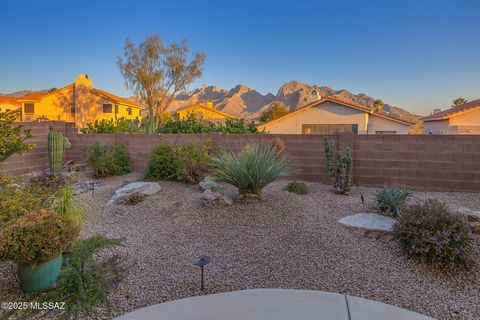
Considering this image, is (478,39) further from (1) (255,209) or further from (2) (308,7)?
(1) (255,209)

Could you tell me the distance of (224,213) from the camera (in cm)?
622

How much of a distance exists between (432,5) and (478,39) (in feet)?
14.0

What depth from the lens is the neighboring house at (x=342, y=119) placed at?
25.1 metres

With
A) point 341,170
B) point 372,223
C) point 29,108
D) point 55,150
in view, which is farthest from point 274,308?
point 29,108

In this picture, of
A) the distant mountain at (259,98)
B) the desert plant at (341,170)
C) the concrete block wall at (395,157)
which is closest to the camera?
the desert plant at (341,170)

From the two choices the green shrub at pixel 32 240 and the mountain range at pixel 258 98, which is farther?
the mountain range at pixel 258 98

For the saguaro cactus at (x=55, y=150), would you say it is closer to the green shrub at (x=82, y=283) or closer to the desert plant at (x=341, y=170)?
the green shrub at (x=82, y=283)

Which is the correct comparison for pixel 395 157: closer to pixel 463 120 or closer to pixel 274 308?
pixel 274 308

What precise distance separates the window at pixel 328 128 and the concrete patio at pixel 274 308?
74.6 feet

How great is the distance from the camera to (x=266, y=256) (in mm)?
4586

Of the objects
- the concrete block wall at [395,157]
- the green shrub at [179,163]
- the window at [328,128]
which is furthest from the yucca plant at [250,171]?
the window at [328,128]

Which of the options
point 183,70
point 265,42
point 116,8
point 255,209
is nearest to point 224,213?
point 255,209

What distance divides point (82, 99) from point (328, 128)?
30.2 meters

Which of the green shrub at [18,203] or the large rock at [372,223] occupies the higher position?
the green shrub at [18,203]
